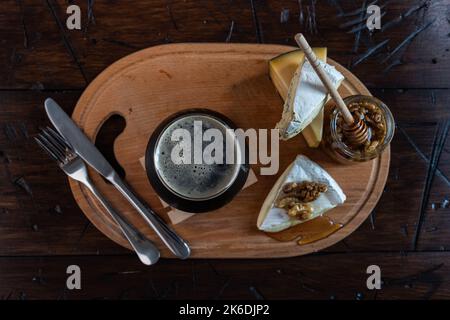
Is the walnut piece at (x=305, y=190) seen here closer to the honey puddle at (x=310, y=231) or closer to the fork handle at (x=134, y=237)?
the honey puddle at (x=310, y=231)

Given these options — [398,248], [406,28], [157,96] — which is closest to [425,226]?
[398,248]

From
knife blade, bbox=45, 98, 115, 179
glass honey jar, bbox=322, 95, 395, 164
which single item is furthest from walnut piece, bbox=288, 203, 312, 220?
knife blade, bbox=45, 98, 115, 179

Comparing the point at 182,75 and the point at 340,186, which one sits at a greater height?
the point at 182,75

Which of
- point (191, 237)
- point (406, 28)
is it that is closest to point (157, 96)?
point (191, 237)

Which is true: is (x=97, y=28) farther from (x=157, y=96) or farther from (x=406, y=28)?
→ (x=406, y=28)

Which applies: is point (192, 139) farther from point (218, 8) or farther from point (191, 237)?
point (218, 8)

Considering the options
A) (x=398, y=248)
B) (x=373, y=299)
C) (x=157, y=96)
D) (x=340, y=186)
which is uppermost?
(x=157, y=96)
